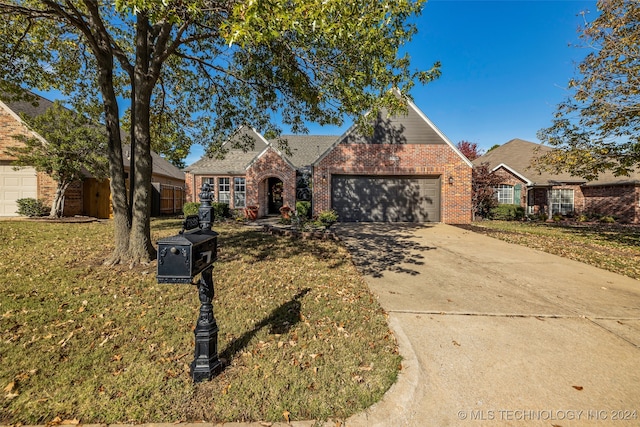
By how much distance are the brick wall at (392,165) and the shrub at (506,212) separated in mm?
4573

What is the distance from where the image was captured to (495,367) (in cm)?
276

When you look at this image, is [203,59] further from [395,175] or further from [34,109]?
[34,109]

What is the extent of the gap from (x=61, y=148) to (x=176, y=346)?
14.3 metres

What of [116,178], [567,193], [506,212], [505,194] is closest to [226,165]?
[116,178]

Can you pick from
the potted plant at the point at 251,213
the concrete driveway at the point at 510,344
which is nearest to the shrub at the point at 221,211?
the potted plant at the point at 251,213

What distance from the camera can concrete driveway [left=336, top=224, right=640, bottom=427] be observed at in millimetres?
2234

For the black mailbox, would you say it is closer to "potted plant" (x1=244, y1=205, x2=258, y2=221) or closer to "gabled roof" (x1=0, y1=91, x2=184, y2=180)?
"gabled roof" (x1=0, y1=91, x2=184, y2=180)

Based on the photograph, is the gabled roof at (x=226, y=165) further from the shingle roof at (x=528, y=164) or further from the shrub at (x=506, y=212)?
the shingle roof at (x=528, y=164)

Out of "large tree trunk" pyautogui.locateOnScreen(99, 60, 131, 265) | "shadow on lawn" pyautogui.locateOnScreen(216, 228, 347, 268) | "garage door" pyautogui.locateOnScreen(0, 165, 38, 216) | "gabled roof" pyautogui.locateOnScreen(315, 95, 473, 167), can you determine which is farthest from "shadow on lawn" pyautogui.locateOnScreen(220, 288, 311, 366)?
"garage door" pyautogui.locateOnScreen(0, 165, 38, 216)

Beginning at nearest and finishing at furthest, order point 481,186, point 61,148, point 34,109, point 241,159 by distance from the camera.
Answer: point 61,148, point 34,109, point 481,186, point 241,159

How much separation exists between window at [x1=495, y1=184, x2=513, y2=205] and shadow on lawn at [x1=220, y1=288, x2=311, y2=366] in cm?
1972

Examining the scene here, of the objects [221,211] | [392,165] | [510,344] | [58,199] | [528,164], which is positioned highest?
[528,164]

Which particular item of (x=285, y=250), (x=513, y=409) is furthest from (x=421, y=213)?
(x=513, y=409)

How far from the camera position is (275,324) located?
3625mm
